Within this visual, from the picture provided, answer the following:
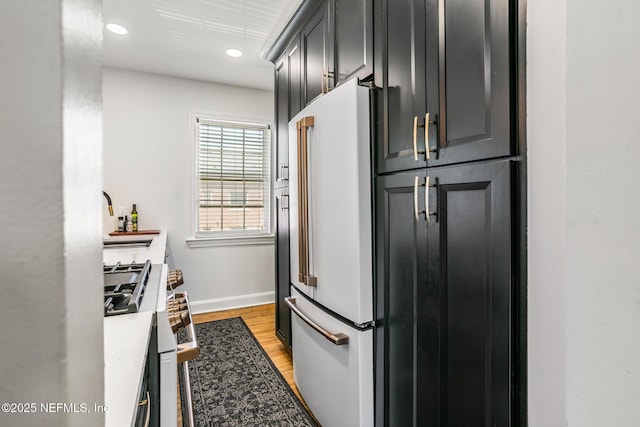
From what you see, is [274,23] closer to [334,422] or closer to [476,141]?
[476,141]

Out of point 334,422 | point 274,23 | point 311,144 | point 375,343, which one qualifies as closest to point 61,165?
point 375,343

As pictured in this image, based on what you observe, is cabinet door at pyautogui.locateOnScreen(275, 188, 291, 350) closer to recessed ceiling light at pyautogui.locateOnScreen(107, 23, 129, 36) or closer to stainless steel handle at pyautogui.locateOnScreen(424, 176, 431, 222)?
stainless steel handle at pyautogui.locateOnScreen(424, 176, 431, 222)

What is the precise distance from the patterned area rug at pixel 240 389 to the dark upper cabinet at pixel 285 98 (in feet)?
4.47

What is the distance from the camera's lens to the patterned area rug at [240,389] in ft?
5.80

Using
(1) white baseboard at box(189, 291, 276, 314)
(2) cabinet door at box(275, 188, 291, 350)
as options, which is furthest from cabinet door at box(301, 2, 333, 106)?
(1) white baseboard at box(189, 291, 276, 314)

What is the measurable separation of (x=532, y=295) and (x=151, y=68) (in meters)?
3.76

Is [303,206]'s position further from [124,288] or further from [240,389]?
[240,389]

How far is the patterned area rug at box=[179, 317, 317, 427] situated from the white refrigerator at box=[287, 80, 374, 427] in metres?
0.21

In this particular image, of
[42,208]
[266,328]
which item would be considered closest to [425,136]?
[42,208]

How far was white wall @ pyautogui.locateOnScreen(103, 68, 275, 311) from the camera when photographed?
10.8ft

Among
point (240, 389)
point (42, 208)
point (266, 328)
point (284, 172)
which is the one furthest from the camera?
point (266, 328)

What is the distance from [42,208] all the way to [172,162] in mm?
3684

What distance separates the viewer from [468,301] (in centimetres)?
96

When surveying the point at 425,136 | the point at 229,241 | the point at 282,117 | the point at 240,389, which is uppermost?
the point at 282,117
